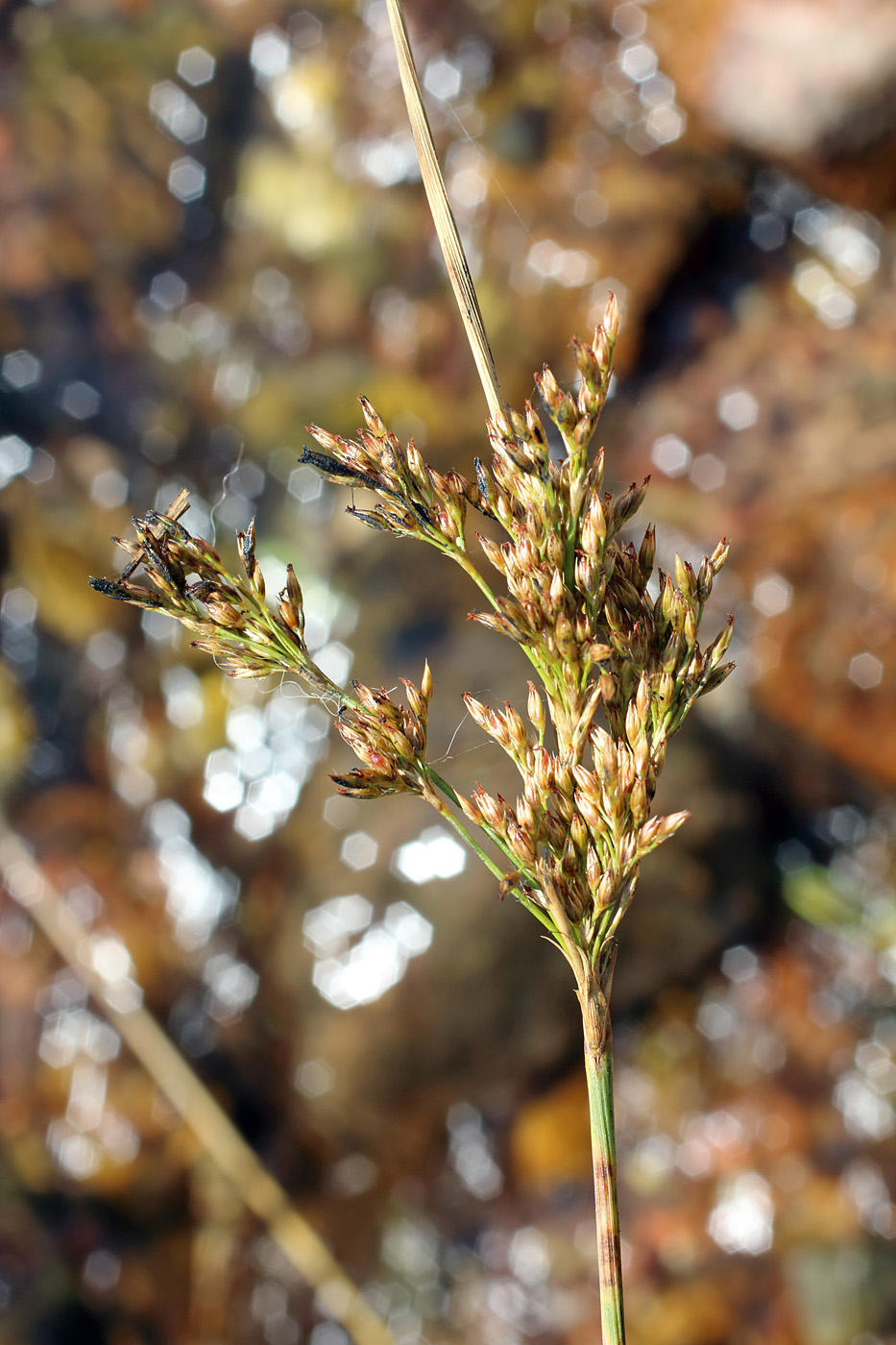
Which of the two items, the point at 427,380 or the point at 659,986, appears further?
the point at 427,380

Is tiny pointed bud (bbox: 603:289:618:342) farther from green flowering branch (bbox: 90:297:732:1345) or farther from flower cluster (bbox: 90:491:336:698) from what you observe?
flower cluster (bbox: 90:491:336:698)

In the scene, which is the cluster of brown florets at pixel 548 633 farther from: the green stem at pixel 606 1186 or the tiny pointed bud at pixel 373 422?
the green stem at pixel 606 1186

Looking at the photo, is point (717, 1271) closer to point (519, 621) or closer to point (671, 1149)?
point (671, 1149)

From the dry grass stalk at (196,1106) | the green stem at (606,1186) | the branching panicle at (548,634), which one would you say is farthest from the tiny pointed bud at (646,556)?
the dry grass stalk at (196,1106)

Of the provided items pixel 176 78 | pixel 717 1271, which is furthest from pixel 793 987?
pixel 176 78

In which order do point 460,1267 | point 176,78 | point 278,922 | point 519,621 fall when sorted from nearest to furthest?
point 519,621
point 460,1267
point 278,922
point 176,78

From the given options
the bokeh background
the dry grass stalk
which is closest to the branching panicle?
the bokeh background

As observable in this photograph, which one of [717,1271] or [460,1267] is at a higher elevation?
[460,1267]

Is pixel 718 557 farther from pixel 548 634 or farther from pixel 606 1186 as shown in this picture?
pixel 606 1186
